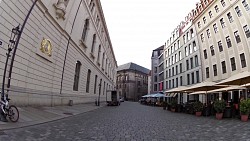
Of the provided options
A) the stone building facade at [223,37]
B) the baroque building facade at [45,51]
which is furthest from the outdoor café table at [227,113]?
the baroque building facade at [45,51]

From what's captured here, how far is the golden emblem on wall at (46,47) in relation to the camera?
52.7ft

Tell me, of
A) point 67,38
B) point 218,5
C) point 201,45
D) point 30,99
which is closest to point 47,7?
point 67,38

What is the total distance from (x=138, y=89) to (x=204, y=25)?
76.9 meters

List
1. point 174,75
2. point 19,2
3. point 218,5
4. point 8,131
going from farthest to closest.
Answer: point 174,75 < point 218,5 < point 19,2 < point 8,131

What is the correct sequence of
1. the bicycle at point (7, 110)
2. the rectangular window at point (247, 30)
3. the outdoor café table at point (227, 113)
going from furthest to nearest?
the rectangular window at point (247, 30)
the outdoor café table at point (227, 113)
the bicycle at point (7, 110)

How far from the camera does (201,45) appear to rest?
3703 centimetres

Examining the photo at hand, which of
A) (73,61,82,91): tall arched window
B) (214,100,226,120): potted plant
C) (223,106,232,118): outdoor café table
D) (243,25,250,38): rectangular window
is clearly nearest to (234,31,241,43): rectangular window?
(243,25,250,38): rectangular window

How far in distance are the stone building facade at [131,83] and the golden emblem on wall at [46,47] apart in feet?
300

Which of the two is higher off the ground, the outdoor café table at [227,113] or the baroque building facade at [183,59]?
the baroque building facade at [183,59]

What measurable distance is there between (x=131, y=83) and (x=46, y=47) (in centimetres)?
9288

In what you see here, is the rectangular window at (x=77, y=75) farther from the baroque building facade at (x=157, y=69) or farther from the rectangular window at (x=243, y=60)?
the baroque building facade at (x=157, y=69)

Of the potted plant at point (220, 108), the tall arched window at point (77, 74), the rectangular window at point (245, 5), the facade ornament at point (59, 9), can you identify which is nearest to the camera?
the potted plant at point (220, 108)

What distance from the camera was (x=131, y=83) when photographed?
10862cm

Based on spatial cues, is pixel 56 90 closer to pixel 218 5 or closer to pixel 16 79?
pixel 16 79
